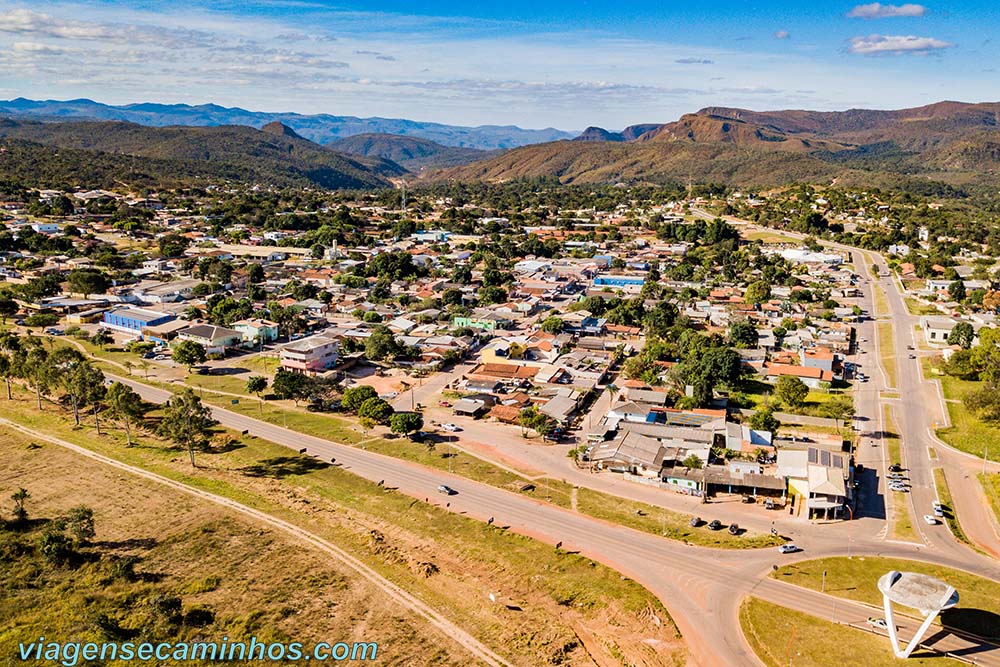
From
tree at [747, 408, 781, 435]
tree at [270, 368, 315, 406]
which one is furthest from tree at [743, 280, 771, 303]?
tree at [270, 368, 315, 406]

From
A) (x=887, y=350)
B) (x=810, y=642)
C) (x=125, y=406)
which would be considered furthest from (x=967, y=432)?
(x=125, y=406)

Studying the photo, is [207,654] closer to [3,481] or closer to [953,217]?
[3,481]

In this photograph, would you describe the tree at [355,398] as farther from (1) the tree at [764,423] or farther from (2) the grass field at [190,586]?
(1) the tree at [764,423]

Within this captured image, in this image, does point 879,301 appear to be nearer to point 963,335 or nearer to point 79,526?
point 963,335

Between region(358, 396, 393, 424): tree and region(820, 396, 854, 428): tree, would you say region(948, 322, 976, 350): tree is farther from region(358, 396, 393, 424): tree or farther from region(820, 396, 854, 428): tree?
region(358, 396, 393, 424): tree

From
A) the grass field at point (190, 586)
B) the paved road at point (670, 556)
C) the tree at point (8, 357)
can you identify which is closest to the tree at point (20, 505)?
the grass field at point (190, 586)
